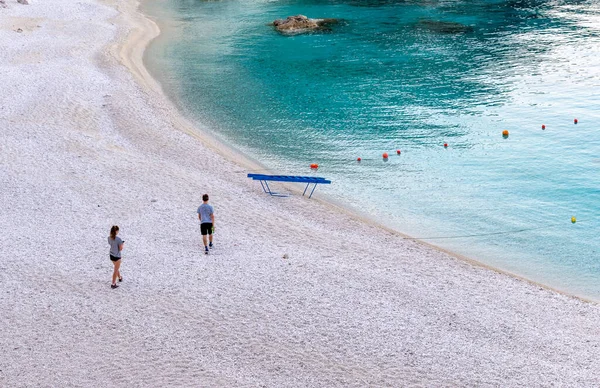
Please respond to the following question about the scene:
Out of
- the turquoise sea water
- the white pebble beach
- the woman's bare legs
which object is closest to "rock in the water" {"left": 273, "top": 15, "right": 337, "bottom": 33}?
the turquoise sea water

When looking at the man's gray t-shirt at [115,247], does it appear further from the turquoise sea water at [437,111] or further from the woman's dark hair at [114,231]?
the turquoise sea water at [437,111]

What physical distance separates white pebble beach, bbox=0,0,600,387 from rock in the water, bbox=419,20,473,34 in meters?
30.8

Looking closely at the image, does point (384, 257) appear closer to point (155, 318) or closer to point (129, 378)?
point (155, 318)

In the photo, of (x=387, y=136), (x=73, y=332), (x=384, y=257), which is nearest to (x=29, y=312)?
A: (x=73, y=332)

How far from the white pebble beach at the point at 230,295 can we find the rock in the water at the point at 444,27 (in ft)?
101

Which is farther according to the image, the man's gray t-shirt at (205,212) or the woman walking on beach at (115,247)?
the man's gray t-shirt at (205,212)

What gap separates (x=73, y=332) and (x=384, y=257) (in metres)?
9.13

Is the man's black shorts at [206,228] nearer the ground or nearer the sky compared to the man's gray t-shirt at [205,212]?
nearer the ground

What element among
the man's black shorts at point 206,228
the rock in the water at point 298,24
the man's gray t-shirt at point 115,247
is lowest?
the man's black shorts at point 206,228

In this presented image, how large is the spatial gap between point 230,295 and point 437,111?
21.6 metres

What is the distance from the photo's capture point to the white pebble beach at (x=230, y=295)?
14.4 meters

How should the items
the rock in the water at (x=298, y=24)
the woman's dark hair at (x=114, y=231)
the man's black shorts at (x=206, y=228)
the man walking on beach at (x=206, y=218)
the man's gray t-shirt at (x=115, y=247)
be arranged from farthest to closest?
the rock in the water at (x=298, y=24), the man's black shorts at (x=206, y=228), the man walking on beach at (x=206, y=218), the man's gray t-shirt at (x=115, y=247), the woman's dark hair at (x=114, y=231)

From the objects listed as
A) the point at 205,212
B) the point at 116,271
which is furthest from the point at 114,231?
the point at 205,212

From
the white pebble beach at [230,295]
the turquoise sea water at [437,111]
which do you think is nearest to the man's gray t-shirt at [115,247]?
the white pebble beach at [230,295]
